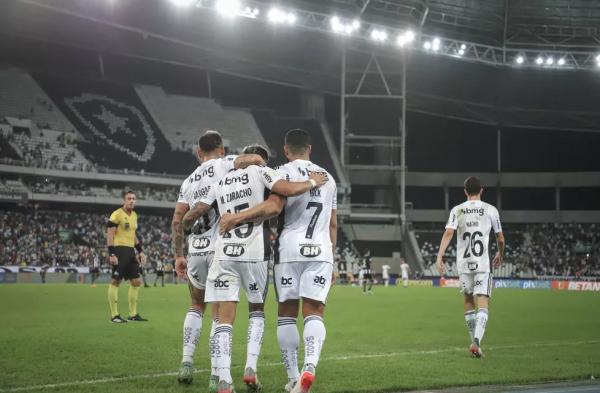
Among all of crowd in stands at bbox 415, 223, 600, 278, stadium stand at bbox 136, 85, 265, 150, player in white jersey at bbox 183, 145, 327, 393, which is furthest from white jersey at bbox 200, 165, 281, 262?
crowd in stands at bbox 415, 223, 600, 278

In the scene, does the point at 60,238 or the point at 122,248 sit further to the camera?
the point at 60,238

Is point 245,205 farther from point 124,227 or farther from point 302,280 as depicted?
point 124,227

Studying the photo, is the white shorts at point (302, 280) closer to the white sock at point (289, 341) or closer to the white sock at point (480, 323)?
the white sock at point (289, 341)

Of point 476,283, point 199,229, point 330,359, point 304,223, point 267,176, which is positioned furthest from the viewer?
point 476,283

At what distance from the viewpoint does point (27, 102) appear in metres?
51.6

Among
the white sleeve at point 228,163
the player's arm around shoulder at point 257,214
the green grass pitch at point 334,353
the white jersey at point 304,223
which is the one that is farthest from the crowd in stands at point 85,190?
the player's arm around shoulder at point 257,214

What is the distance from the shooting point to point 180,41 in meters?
51.1

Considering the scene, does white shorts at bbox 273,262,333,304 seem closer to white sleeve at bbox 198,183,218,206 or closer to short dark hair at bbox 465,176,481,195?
white sleeve at bbox 198,183,218,206

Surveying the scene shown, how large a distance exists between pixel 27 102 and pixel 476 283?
47556 millimetres

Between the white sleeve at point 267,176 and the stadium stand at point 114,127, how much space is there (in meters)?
47.2

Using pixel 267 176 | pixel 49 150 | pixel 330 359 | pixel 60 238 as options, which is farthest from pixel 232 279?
pixel 49 150

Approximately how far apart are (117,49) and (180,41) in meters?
5.83

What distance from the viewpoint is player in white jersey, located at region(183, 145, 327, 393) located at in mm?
6863

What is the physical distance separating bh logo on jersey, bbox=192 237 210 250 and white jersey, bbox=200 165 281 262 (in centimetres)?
98
